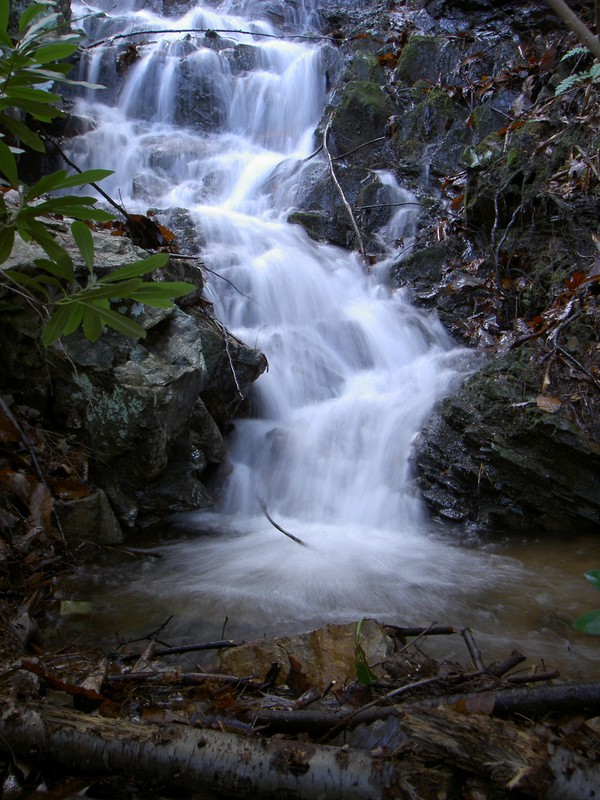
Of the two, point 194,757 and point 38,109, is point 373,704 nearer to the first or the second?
point 194,757

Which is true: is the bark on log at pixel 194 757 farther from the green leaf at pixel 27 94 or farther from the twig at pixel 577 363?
the twig at pixel 577 363

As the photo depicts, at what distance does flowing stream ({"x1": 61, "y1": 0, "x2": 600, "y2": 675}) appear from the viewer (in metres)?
2.87

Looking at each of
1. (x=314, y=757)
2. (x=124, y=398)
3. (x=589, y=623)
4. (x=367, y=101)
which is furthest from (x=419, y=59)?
(x=314, y=757)

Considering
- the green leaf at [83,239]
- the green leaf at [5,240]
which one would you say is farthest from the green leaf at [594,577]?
the green leaf at [5,240]

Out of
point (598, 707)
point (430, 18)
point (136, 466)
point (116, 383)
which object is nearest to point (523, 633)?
point (598, 707)

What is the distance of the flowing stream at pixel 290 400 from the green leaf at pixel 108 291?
5.49 feet

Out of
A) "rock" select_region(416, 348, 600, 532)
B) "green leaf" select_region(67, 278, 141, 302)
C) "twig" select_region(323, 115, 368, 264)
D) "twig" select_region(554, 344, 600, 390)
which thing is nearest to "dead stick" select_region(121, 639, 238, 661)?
"green leaf" select_region(67, 278, 141, 302)

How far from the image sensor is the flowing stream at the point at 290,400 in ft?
9.41

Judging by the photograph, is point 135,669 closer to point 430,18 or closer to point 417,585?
point 417,585

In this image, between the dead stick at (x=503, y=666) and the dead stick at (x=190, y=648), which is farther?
the dead stick at (x=190, y=648)

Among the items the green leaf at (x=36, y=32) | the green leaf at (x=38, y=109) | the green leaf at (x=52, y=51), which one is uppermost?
the green leaf at (x=36, y=32)

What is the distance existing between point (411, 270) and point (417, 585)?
15.4 ft

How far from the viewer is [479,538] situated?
4031mm

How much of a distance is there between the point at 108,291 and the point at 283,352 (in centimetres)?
429
